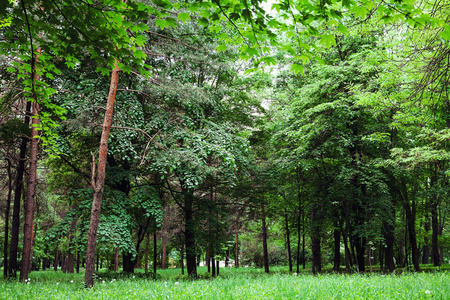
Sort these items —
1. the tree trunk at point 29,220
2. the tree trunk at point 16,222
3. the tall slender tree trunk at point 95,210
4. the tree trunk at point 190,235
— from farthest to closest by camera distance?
→ the tree trunk at point 190,235 < the tree trunk at point 16,222 < the tree trunk at point 29,220 < the tall slender tree trunk at point 95,210

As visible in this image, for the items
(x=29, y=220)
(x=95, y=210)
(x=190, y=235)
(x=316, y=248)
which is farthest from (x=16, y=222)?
(x=316, y=248)

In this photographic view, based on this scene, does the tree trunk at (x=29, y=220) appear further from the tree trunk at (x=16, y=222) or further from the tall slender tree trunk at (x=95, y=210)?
the tall slender tree trunk at (x=95, y=210)

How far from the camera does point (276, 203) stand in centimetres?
1658

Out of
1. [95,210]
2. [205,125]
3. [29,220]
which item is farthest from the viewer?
[205,125]

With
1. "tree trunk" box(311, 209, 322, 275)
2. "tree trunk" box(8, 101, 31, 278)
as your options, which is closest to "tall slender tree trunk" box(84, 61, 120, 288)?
"tree trunk" box(8, 101, 31, 278)

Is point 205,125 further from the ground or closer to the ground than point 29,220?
further from the ground

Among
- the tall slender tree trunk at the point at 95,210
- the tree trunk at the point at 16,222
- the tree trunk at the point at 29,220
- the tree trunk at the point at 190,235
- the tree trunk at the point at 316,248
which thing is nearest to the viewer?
the tall slender tree trunk at the point at 95,210

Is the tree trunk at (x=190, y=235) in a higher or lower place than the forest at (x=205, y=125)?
lower

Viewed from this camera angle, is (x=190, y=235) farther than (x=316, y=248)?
No

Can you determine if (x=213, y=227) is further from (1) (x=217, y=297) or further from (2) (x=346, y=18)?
(2) (x=346, y=18)

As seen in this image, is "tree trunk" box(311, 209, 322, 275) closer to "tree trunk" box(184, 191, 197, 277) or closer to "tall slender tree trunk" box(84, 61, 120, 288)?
"tree trunk" box(184, 191, 197, 277)

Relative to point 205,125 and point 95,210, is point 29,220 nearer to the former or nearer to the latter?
point 95,210

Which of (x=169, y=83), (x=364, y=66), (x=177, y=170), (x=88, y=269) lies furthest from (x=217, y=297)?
(x=364, y=66)

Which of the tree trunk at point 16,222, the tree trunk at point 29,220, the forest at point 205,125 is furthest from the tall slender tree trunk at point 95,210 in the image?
the tree trunk at point 16,222
